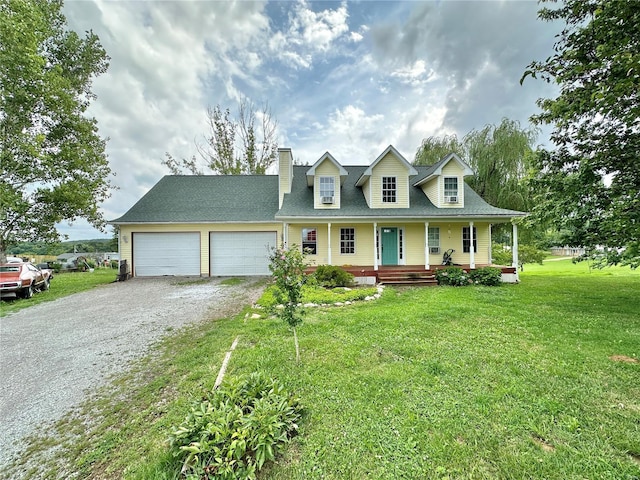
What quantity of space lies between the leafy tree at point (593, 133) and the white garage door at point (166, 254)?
1399 centimetres

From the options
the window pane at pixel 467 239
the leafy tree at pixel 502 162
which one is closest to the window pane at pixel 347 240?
the window pane at pixel 467 239

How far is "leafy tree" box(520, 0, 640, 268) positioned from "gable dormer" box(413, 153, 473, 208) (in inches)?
178

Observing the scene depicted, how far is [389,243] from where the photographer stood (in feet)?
40.7

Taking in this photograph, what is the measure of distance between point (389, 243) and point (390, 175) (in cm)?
327

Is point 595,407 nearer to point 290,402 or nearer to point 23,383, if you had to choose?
point 290,402

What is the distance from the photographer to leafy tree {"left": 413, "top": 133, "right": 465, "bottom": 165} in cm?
1681

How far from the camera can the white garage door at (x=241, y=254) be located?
1330cm

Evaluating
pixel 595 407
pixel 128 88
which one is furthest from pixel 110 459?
pixel 128 88

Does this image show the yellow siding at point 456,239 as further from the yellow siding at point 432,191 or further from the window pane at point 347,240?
the window pane at point 347,240

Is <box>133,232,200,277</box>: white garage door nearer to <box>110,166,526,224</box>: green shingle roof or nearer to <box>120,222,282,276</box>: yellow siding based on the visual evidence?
<box>120,222,282,276</box>: yellow siding

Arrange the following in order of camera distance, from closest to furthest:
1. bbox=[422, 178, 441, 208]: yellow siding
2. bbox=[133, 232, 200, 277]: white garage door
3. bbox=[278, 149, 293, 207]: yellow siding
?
bbox=[422, 178, 441, 208]: yellow siding < bbox=[133, 232, 200, 277]: white garage door < bbox=[278, 149, 293, 207]: yellow siding

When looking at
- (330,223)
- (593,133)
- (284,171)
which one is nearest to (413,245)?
(330,223)

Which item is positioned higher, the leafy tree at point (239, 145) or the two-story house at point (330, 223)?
the leafy tree at point (239, 145)

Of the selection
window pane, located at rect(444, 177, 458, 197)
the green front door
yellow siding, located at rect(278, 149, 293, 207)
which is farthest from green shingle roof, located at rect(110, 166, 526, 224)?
the green front door
